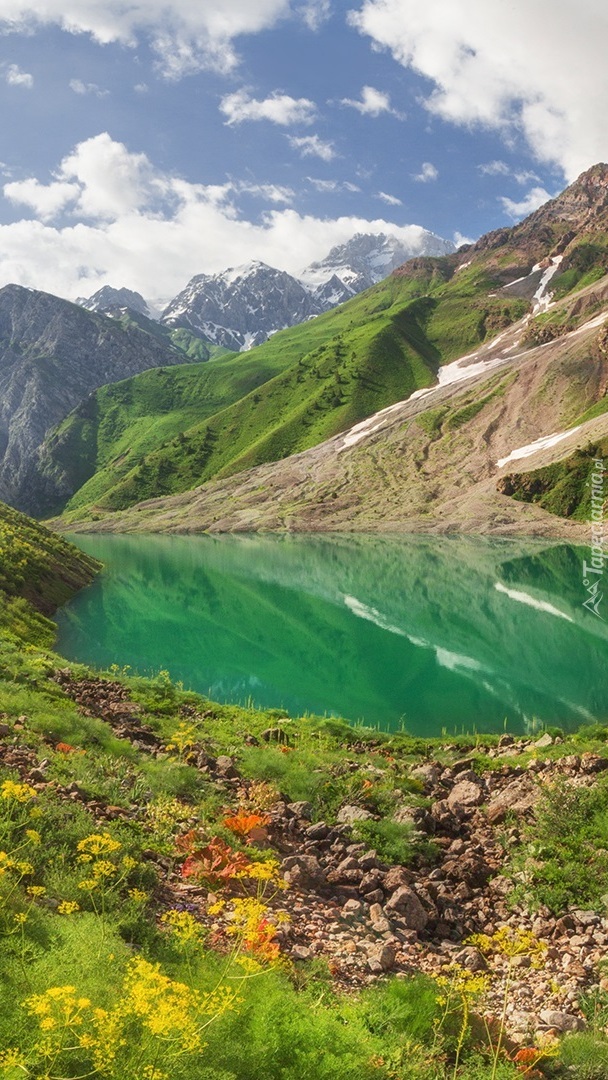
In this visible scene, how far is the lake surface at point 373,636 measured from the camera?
34.5 meters

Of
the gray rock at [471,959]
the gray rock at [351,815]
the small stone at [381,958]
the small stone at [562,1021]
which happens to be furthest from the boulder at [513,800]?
the small stone at [562,1021]

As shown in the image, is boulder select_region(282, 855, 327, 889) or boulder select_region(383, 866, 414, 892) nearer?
boulder select_region(282, 855, 327, 889)

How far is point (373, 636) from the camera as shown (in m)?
51.4

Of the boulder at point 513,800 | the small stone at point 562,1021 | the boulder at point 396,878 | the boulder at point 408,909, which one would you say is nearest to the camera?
the small stone at point 562,1021

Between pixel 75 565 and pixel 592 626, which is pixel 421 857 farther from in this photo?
pixel 75 565

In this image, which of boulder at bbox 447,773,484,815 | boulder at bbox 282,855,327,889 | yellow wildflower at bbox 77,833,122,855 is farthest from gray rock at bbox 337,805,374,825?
yellow wildflower at bbox 77,833,122,855

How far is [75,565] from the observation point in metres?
77.5

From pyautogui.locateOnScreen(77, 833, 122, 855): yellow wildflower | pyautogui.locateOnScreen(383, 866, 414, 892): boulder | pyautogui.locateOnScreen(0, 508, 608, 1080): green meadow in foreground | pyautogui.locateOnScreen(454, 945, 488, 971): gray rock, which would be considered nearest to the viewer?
pyautogui.locateOnScreen(0, 508, 608, 1080): green meadow in foreground

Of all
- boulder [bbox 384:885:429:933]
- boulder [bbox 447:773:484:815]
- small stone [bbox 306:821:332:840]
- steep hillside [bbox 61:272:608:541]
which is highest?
steep hillside [bbox 61:272:608:541]

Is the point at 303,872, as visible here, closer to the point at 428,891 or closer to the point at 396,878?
the point at 396,878

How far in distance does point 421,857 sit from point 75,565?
2792 inches

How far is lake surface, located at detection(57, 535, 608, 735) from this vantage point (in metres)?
34.5

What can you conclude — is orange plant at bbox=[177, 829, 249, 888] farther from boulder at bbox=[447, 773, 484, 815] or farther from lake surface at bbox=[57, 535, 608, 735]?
lake surface at bbox=[57, 535, 608, 735]

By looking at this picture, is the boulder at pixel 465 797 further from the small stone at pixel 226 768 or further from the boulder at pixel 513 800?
the small stone at pixel 226 768
